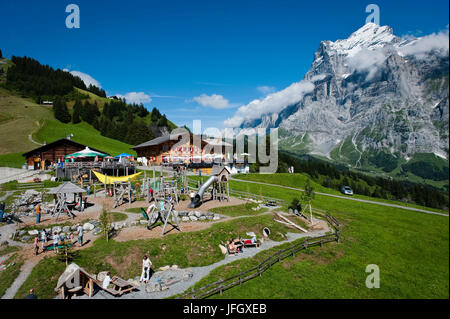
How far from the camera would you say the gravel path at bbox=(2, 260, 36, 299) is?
1317cm

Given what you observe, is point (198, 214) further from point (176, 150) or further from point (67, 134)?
point (67, 134)

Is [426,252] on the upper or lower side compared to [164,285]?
upper

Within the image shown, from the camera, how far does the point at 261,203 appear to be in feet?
110

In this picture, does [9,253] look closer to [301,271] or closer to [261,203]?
[301,271]

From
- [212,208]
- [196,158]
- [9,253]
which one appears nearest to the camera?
[9,253]

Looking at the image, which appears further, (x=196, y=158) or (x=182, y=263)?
(x=196, y=158)

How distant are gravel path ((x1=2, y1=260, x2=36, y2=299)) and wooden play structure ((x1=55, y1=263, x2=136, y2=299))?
2272 millimetres

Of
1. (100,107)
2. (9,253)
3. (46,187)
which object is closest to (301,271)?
(9,253)

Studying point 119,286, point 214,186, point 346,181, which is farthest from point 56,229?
point 346,181

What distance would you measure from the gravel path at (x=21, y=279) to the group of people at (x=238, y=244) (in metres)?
13.6

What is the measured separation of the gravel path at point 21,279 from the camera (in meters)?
13.2

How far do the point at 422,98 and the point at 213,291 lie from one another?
13.0 m

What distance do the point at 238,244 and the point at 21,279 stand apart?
48.4ft
